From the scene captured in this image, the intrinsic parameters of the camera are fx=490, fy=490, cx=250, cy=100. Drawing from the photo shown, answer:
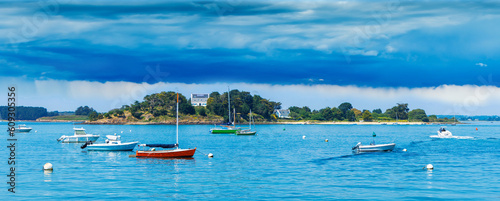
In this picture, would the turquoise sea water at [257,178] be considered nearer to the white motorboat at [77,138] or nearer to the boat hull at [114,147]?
the boat hull at [114,147]

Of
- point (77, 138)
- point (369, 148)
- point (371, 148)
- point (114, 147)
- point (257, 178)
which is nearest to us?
point (257, 178)

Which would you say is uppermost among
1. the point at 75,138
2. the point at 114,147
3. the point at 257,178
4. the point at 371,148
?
the point at 75,138

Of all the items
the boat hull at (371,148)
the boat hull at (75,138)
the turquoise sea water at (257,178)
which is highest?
the boat hull at (75,138)

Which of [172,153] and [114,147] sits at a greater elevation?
[114,147]

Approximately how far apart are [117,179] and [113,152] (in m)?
36.8

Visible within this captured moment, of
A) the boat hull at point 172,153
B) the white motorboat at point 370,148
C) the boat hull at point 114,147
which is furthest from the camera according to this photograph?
the boat hull at point 114,147

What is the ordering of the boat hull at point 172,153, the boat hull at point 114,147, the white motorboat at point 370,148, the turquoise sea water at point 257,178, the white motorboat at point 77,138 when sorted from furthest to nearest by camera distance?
1. the white motorboat at point 77,138
2. the boat hull at point 114,147
3. the white motorboat at point 370,148
4. the boat hull at point 172,153
5. the turquoise sea water at point 257,178

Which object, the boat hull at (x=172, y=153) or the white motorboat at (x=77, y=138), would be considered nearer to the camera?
the boat hull at (x=172, y=153)

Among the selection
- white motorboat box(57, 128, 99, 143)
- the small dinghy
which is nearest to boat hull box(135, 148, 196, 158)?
the small dinghy

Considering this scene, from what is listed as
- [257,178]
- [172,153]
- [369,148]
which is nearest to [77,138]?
[172,153]

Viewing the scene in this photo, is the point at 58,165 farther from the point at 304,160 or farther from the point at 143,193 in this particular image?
the point at 304,160

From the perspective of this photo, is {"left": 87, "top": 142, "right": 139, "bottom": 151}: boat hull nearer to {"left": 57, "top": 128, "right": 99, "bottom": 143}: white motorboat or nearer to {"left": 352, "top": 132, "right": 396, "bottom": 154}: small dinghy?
{"left": 57, "top": 128, "right": 99, "bottom": 143}: white motorboat

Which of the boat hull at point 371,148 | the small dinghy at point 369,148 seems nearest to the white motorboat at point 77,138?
the small dinghy at point 369,148

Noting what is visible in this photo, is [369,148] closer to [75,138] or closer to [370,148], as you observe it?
[370,148]
